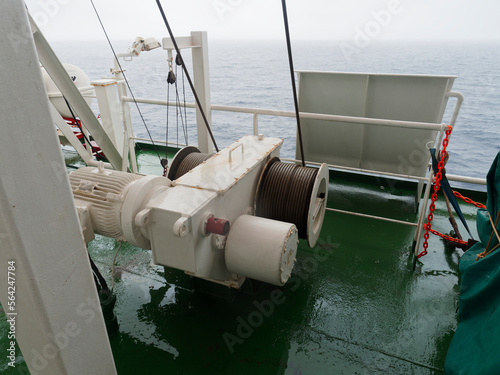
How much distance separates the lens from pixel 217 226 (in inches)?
74.0

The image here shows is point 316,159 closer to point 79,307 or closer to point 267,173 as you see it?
point 267,173

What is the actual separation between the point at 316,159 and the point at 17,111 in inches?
147

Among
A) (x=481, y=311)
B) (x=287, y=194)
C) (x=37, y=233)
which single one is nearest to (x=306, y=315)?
(x=287, y=194)

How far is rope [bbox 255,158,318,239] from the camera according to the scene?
8.12 feet

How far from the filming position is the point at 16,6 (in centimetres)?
98

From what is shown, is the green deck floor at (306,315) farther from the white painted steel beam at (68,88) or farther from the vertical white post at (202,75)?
the vertical white post at (202,75)

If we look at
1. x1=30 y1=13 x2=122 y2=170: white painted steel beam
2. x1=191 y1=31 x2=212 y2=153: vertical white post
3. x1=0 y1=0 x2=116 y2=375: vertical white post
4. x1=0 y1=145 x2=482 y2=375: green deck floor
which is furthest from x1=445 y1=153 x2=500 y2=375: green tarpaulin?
x1=30 y1=13 x2=122 y2=170: white painted steel beam

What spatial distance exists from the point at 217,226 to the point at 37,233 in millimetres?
896

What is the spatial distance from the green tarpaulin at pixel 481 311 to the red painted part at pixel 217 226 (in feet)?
4.51

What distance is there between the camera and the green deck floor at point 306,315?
2152mm

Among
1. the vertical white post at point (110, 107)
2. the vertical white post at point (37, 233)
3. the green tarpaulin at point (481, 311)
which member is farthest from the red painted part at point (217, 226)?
the vertical white post at point (110, 107)

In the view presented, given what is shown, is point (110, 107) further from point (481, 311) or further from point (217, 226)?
point (481, 311)

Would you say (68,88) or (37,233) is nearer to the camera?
(37,233)

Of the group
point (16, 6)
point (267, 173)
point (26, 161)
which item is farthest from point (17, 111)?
point (267, 173)
